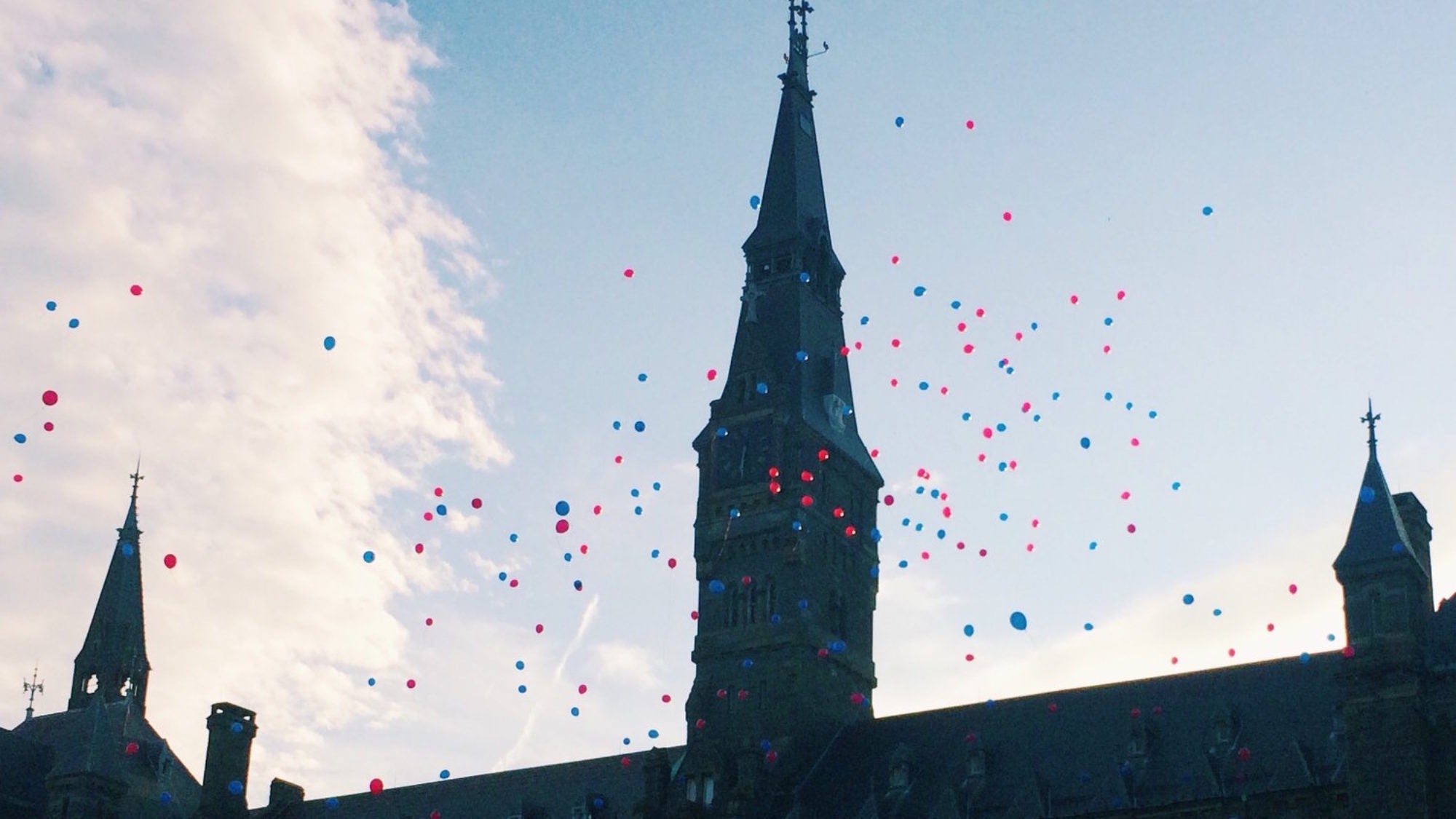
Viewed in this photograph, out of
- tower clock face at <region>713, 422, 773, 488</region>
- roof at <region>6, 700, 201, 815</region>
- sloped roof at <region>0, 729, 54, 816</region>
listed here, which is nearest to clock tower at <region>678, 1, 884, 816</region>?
tower clock face at <region>713, 422, 773, 488</region>

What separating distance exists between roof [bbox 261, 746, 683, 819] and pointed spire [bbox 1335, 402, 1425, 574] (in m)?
32.4

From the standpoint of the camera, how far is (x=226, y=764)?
293ft

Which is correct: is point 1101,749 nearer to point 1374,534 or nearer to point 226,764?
point 1374,534

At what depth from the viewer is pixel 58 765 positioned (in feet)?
302

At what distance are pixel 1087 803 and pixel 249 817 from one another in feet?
138

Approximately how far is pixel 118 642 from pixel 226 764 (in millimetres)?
21690

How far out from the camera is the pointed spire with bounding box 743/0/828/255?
88.6 m

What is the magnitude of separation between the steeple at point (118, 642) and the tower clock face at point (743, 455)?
3894 cm

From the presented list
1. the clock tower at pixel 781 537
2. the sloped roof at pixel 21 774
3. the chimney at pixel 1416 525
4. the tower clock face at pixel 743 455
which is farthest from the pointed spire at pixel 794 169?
the sloped roof at pixel 21 774

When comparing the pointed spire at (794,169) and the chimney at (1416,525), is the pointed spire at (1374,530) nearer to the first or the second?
the chimney at (1416,525)

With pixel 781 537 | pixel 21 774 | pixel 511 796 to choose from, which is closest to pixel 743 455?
pixel 781 537

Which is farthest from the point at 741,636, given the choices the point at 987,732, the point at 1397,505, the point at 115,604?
the point at 115,604

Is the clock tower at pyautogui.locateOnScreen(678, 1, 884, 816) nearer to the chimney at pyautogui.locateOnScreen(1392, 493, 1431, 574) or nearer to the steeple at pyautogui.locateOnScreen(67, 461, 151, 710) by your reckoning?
the chimney at pyautogui.locateOnScreen(1392, 493, 1431, 574)

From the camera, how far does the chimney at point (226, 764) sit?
290ft
